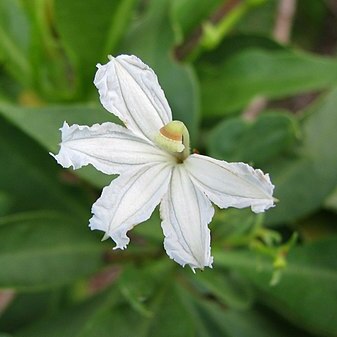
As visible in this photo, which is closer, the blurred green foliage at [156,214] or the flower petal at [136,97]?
the flower petal at [136,97]

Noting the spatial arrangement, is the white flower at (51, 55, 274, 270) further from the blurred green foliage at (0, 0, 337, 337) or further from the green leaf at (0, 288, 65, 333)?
the green leaf at (0, 288, 65, 333)

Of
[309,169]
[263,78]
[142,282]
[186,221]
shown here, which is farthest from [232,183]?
[263,78]

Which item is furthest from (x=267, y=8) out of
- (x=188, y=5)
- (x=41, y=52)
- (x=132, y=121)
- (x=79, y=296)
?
(x=132, y=121)

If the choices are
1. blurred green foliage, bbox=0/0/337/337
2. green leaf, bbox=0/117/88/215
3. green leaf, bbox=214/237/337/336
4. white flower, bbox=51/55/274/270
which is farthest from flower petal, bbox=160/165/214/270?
green leaf, bbox=0/117/88/215

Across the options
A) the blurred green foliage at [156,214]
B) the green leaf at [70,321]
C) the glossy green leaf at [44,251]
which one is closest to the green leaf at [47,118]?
the blurred green foliage at [156,214]

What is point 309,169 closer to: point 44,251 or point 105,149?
point 44,251

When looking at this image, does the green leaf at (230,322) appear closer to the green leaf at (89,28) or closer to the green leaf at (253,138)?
the green leaf at (253,138)
